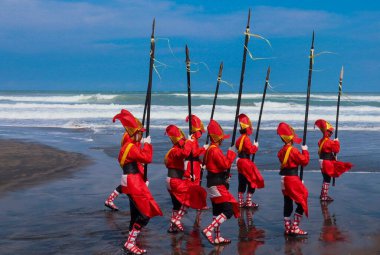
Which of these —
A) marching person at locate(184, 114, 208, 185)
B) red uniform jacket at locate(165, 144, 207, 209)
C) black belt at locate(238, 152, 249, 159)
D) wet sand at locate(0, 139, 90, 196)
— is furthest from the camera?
wet sand at locate(0, 139, 90, 196)

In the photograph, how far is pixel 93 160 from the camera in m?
16.2

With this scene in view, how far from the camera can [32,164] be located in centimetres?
1525

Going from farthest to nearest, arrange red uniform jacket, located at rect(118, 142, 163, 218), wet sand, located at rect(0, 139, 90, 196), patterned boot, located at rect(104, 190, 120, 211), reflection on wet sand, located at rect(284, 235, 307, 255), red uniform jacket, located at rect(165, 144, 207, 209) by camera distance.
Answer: wet sand, located at rect(0, 139, 90, 196), patterned boot, located at rect(104, 190, 120, 211), red uniform jacket, located at rect(165, 144, 207, 209), reflection on wet sand, located at rect(284, 235, 307, 255), red uniform jacket, located at rect(118, 142, 163, 218)

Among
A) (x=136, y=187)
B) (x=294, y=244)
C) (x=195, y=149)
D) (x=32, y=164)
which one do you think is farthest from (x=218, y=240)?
(x=32, y=164)

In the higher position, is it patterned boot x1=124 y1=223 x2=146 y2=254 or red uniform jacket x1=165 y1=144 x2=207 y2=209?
red uniform jacket x1=165 y1=144 x2=207 y2=209

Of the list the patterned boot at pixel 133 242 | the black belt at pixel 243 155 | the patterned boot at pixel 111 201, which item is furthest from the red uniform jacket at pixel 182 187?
the black belt at pixel 243 155

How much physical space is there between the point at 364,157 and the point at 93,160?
8.29 metres

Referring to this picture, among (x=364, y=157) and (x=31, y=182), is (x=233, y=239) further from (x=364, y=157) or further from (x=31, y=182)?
(x=364, y=157)

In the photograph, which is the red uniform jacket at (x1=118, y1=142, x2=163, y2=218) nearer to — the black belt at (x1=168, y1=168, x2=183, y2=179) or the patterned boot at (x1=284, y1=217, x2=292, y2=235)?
the black belt at (x1=168, y1=168, x2=183, y2=179)

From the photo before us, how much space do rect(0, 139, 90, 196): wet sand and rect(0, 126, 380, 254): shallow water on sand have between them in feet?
2.12

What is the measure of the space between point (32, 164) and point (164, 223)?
7411 mm

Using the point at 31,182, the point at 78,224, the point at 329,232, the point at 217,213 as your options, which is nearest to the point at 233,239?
the point at 217,213

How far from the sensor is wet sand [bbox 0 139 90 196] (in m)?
12.7

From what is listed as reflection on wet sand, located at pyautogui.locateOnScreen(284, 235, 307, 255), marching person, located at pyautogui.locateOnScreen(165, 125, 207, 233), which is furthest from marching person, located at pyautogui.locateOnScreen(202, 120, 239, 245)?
reflection on wet sand, located at pyautogui.locateOnScreen(284, 235, 307, 255)
